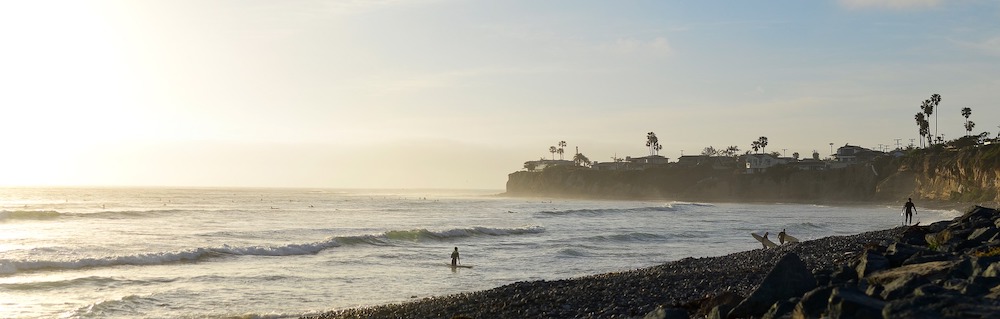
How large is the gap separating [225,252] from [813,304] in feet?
108

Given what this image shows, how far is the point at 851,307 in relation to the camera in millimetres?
7590

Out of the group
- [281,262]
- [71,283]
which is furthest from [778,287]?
[281,262]

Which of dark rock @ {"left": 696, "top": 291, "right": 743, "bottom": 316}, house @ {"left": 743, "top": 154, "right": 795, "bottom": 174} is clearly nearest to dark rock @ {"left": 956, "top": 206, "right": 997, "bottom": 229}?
dark rock @ {"left": 696, "top": 291, "right": 743, "bottom": 316}

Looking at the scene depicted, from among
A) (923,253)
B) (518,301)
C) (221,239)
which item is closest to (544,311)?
(518,301)

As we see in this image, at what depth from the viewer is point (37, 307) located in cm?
2123

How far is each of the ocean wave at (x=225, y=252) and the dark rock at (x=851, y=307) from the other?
2986 centimetres

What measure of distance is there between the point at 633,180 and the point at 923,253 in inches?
6591

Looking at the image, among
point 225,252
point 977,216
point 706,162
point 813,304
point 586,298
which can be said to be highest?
point 706,162

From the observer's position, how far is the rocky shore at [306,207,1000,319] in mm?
7867

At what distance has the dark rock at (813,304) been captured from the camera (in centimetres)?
816

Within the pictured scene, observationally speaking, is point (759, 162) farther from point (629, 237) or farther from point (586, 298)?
point (586, 298)

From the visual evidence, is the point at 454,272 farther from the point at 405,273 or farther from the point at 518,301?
the point at 518,301

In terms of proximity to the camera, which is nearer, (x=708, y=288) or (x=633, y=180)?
(x=708, y=288)

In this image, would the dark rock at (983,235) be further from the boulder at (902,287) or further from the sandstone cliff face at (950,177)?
the sandstone cliff face at (950,177)
